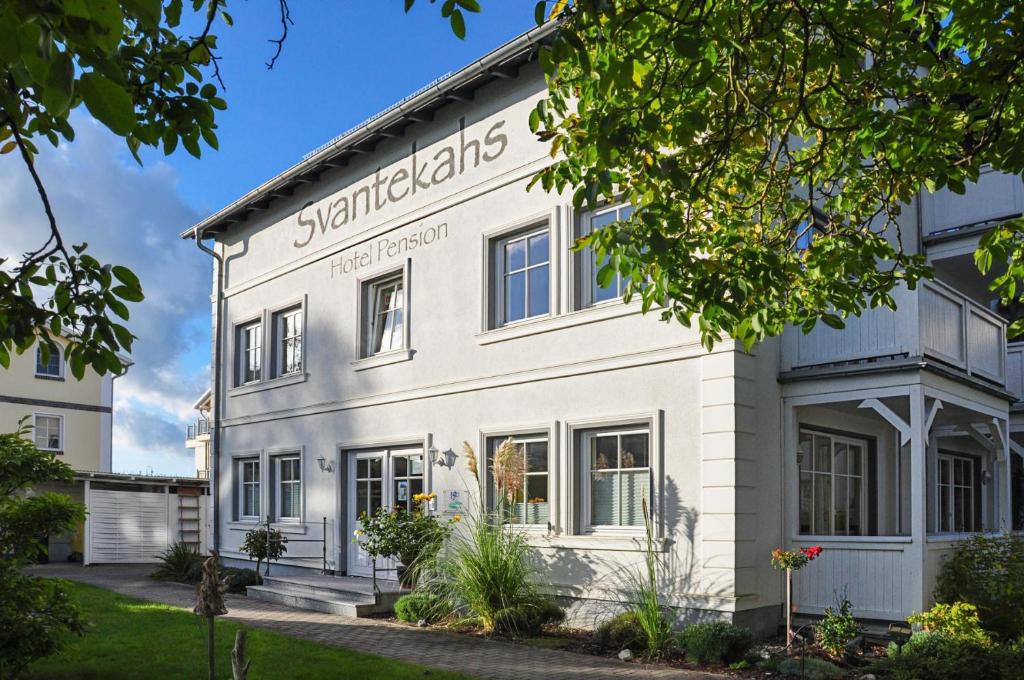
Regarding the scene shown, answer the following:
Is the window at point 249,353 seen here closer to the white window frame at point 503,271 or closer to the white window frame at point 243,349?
the white window frame at point 243,349

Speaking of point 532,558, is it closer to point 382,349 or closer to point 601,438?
point 601,438

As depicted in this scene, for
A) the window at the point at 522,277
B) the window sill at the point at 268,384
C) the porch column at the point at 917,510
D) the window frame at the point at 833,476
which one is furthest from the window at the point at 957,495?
the window sill at the point at 268,384

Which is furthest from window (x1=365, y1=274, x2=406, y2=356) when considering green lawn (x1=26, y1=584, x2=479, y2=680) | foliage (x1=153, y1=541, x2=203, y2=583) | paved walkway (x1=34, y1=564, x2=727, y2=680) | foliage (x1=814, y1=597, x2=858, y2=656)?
foliage (x1=814, y1=597, x2=858, y2=656)

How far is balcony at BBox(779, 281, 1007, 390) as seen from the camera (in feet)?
35.7

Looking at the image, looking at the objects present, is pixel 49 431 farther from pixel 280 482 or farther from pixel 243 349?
pixel 280 482

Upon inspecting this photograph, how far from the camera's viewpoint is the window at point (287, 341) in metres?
18.1

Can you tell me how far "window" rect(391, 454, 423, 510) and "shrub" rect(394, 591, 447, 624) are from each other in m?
2.53

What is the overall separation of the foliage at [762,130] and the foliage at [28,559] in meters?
5.12

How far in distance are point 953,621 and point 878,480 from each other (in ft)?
14.6

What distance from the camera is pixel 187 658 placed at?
9656 mm

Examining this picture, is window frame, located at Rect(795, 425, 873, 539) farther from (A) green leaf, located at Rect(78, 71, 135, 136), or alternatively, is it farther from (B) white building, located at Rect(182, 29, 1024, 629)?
(A) green leaf, located at Rect(78, 71, 135, 136)

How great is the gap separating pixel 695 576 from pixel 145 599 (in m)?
8.74

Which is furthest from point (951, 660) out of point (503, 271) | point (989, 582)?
point (503, 271)

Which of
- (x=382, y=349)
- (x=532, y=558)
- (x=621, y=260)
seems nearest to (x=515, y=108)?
(x=382, y=349)
